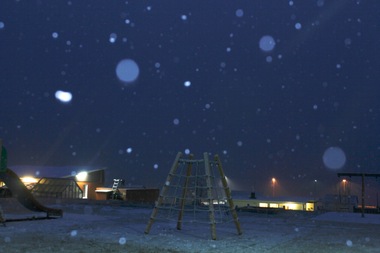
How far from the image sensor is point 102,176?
162ft

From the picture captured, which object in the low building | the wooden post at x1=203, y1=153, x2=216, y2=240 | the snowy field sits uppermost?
the wooden post at x1=203, y1=153, x2=216, y2=240

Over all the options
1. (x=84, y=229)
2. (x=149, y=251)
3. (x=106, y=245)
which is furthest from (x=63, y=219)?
(x=149, y=251)

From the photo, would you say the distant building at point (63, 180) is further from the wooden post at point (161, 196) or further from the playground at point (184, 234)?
the wooden post at point (161, 196)

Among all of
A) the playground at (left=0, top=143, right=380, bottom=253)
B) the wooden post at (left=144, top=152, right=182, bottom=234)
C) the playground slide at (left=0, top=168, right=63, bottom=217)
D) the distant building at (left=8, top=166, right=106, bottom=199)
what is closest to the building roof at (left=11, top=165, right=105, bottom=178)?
the distant building at (left=8, top=166, right=106, bottom=199)

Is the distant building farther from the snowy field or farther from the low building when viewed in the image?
the snowy field

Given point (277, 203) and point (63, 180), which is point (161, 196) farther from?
point (277, 203)

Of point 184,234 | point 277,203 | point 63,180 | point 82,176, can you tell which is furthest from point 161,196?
point 277,203

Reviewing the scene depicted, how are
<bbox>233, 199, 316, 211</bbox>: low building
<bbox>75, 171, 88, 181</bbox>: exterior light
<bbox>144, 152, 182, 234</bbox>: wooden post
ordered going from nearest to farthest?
<bbox>144, 152, 182, 234</bbox>: wooden post → <bbox>75, 171, 88, 181</bbox>: exterior light → <bbox>233, 199, 316, 211</bbox>: low building

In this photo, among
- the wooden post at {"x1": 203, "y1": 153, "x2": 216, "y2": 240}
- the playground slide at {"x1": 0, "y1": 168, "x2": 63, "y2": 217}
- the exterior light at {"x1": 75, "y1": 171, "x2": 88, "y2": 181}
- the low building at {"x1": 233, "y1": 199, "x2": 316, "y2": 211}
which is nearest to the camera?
the wooden post at {"x1": 203, "y1": 153, "x2": 216, "y2": 240}

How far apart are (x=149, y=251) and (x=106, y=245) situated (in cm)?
120

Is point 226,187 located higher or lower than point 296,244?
higher

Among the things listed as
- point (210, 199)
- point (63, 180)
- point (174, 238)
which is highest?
point (63, 180)

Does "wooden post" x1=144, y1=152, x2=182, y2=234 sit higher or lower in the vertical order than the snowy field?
higher

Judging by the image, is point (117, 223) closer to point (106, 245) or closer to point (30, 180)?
point (106, 245)
